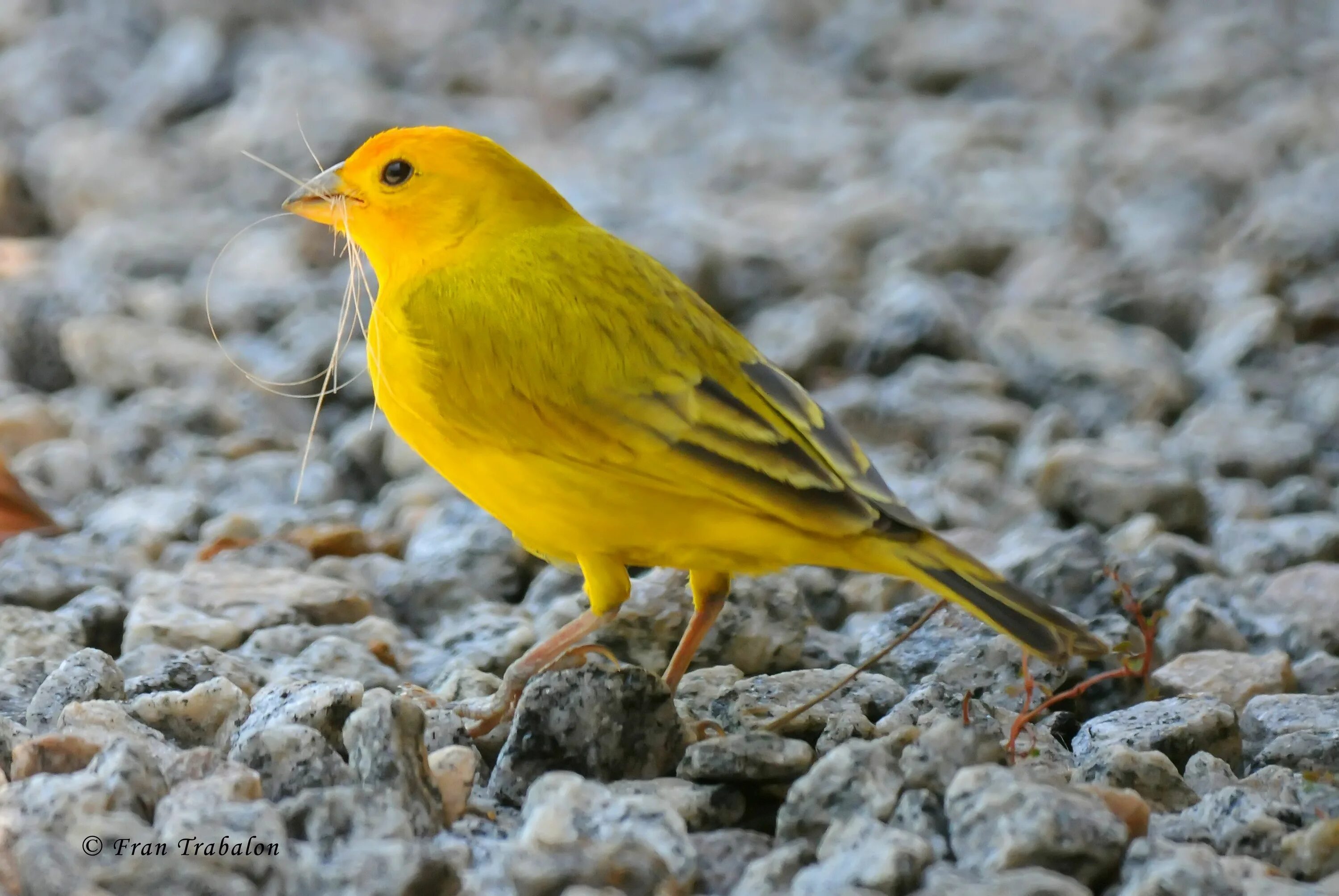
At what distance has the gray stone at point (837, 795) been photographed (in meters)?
2.05

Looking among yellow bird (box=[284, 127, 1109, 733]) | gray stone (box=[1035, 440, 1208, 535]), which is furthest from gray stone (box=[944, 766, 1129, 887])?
gray stone (box=[1035, 440, 1208, 535])

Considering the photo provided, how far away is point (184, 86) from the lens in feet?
24.0

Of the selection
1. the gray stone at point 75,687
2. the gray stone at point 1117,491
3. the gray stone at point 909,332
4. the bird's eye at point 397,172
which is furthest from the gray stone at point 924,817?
the gray stone at point 909,332

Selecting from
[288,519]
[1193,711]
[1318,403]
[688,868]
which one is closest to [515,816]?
[688,868]

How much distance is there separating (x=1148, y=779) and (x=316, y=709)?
1.20 meters

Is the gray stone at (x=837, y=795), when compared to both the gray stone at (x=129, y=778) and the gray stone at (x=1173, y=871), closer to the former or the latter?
the gray stone at (x=1173, y=871)

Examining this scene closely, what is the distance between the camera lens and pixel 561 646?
278 cm

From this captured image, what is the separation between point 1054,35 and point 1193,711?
646cm

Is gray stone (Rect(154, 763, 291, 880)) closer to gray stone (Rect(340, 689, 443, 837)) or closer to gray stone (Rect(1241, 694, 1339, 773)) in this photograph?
gray stone (Rect(340, 689, 443, 837))

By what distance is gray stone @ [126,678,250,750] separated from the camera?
2443 mm

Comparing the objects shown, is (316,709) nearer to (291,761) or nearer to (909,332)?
(291,761)

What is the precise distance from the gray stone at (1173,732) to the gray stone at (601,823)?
0.78 meters

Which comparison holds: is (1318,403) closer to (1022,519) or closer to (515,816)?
(1022,519)

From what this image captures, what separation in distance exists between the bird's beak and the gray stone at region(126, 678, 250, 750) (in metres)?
0.97
